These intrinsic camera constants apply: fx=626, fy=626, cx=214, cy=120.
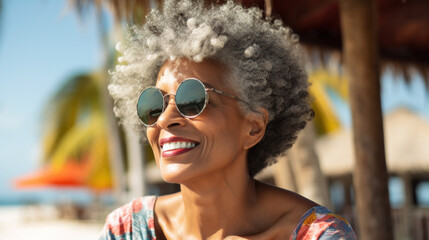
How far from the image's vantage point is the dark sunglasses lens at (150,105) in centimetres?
210

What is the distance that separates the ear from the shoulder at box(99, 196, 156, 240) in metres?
0.46

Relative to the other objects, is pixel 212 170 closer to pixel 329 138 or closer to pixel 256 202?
pixel 256 202

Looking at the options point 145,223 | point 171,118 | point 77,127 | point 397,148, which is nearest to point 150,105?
point 171,118

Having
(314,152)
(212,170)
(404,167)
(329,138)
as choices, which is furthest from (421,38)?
(329,138)

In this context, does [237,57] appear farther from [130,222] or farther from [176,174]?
[130,222]

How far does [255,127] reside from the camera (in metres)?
2.17

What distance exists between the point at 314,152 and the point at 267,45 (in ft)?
8.55

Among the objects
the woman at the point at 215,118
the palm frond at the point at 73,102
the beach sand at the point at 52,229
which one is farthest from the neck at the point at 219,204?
the palm frond at the point at 73,102

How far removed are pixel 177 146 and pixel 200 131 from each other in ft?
0.31

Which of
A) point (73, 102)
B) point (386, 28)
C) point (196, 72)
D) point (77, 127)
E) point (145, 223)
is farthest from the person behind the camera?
point (77, 127)

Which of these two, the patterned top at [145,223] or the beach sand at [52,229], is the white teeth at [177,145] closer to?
the patterned top at [145,223]

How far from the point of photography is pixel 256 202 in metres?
2.19

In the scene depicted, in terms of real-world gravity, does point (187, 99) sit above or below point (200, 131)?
above

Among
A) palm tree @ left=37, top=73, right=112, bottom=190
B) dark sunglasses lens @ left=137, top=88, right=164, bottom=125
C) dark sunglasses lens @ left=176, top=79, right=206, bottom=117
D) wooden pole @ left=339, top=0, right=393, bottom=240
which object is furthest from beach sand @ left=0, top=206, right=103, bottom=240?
dark sunglasses lens @ left=176, top=79, right=206, bottom=117
